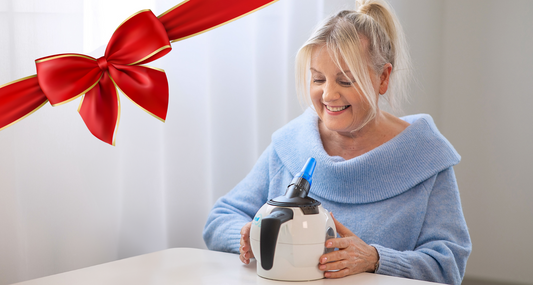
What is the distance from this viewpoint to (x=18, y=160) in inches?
34.2

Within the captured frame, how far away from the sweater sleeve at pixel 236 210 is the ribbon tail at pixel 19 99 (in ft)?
1.52

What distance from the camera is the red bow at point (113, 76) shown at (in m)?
0.75

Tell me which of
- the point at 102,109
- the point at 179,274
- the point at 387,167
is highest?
the point at 102,109

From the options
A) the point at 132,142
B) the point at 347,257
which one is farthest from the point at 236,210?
the point at 347,257

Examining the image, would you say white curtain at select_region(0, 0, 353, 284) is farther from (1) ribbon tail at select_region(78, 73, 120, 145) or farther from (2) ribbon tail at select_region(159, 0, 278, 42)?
(2) ribbon tail at select_region(159, 0, 278, 42)

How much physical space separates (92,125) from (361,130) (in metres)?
0.62

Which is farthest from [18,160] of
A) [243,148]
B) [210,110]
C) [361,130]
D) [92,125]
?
[361,130]

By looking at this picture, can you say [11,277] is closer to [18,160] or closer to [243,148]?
A: [18,160]

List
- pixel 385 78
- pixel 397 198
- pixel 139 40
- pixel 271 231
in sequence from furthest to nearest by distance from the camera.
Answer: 1. pixel 385 78
2. pixel 397 198
3. pixel 139 40
4. pixel 271 231

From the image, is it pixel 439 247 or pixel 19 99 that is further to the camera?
pixel 439 247

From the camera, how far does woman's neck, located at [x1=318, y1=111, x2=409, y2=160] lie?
111 cm

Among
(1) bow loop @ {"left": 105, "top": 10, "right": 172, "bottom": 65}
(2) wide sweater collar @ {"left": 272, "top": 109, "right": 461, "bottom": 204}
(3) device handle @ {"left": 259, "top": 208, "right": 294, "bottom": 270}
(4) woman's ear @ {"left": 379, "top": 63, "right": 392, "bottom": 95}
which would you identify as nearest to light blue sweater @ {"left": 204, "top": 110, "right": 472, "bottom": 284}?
(2) wide sweater collar @ {"left": 272, "top": 109, "right": 461, "bottom": 204}

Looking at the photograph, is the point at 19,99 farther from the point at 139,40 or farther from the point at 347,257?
the point at 347,257

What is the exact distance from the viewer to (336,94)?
1.01 meters
